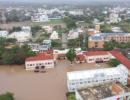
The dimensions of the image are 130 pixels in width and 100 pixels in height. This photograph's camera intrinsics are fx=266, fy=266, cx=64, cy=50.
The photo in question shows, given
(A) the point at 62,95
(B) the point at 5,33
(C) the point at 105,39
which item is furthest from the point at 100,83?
(B) the point at 5,33

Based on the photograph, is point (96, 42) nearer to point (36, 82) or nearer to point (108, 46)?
point (108, 46)

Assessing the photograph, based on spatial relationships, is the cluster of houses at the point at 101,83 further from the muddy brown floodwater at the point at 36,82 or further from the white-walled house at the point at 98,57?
the white-walled house at the point at 98,57

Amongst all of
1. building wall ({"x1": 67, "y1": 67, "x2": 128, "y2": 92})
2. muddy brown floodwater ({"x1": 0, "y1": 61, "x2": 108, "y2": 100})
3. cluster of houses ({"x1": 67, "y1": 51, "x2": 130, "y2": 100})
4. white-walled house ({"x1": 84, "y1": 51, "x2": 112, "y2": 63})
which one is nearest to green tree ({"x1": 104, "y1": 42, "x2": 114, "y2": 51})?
white-walled house ({"x1": 84, "y1": 51, "x2": 112, "y2": 63})

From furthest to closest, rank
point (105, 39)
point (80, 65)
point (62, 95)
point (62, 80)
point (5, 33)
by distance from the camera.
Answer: point (5, 33) < point (105, 39) < point (80, 65) < point (62, 80) < point (62, 95)

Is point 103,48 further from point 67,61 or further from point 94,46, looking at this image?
point 67,61

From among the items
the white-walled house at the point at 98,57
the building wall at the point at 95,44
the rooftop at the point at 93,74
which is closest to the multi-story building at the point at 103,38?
the building wall at the point at 95,44
